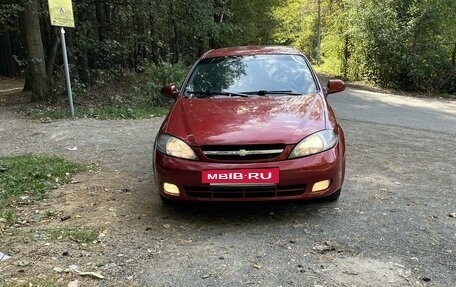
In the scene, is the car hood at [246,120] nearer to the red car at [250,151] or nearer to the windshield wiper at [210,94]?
the red car at [250,151]

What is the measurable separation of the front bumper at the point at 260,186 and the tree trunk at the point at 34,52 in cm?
891

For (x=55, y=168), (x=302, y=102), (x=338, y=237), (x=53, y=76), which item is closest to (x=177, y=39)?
(x=53, y=76)

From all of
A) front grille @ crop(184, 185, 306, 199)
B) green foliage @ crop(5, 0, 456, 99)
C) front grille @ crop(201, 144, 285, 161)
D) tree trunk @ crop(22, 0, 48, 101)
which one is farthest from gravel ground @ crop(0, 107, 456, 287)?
tree trunk @ crop(22, 0, 48, 101)

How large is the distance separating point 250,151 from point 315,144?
563 mm

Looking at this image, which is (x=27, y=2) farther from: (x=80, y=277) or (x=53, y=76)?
(x=80, y=277)

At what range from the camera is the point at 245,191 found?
3832 millimetres

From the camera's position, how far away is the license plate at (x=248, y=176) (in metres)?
3.77

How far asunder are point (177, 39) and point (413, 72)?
350 inches

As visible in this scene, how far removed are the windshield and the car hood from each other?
0.27 metres

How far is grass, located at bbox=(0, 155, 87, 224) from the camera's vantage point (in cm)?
483

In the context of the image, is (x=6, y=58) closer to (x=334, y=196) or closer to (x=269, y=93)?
(x=269, y=93)

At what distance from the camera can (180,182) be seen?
3924 millimetres

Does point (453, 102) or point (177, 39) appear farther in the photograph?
point (177, 39)

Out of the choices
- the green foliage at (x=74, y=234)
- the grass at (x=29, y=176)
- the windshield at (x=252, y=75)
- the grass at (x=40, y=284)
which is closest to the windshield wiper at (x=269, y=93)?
the windshield at (x=252, y=75)
